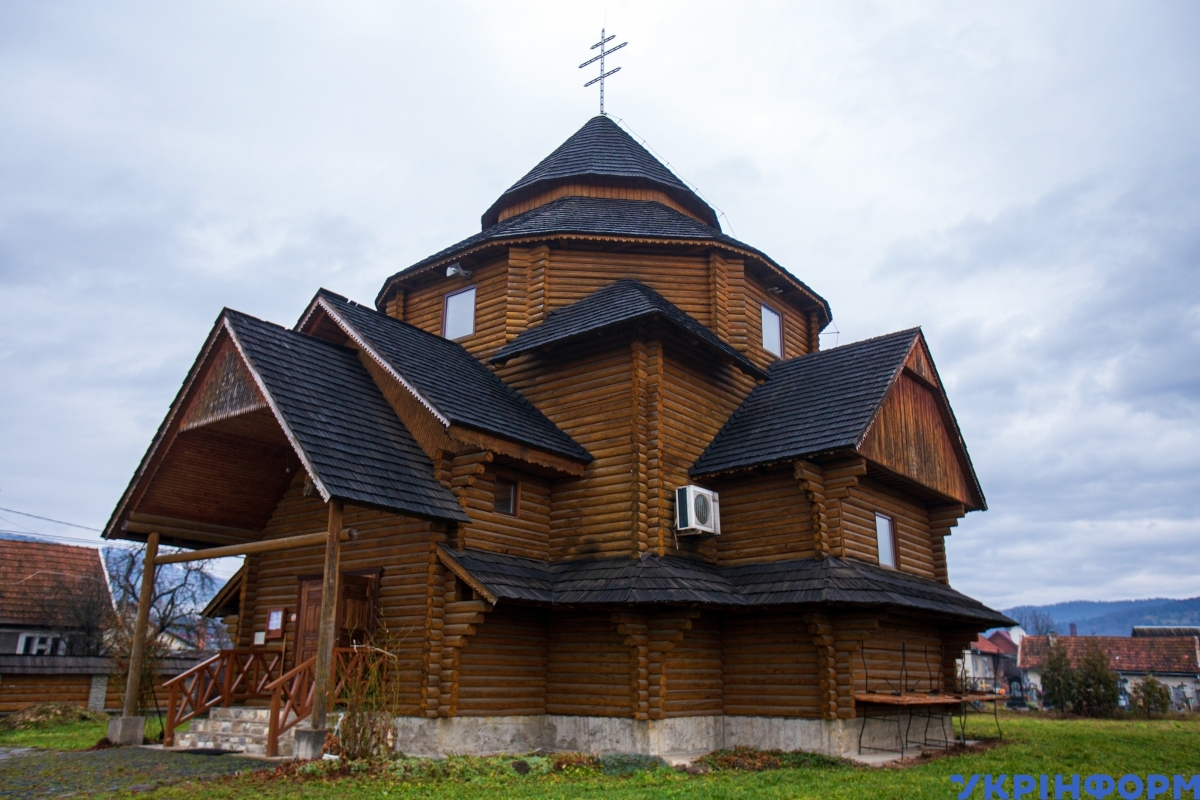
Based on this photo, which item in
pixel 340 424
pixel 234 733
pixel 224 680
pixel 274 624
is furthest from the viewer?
pixel 274 624

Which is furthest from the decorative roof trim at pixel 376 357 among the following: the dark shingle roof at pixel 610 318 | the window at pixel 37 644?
the window at pixel 37 644

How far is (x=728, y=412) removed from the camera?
54.1ft

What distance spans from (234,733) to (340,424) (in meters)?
4.86

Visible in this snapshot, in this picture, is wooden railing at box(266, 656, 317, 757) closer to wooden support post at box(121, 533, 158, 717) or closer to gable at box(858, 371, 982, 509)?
wooden support post at box(121, 533, 158, 717)

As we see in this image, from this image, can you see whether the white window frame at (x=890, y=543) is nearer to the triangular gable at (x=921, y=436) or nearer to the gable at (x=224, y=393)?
the triangular gable at (x=921, y=436)

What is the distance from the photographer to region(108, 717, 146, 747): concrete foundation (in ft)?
43.5

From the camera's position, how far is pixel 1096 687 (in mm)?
26141

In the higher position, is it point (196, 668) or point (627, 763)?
point (196, 668)

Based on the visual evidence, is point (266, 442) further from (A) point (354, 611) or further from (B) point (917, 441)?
(B) point (917, 441)

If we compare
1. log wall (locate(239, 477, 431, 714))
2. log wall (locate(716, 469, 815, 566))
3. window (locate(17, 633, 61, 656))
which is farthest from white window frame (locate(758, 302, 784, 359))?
window (locate(17, 633, 61, 656))

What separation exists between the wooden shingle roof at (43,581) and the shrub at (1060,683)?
29962 mm

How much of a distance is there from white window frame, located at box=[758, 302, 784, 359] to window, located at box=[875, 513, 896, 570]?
4.24m

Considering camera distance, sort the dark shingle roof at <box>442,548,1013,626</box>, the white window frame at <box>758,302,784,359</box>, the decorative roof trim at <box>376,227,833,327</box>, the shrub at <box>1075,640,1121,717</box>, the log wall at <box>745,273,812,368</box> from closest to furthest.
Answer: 1. the dark shingle roof at <box>442,548,1013,626</box>
2. the decorative roof trim at <box>376,227,833,327</box>
3. the log wall at <box>745,273,812,368</box>
4. the white window frame at <box>758,302,784,359</box>
5. the shrub at <box>1075,640,1121,717</box>

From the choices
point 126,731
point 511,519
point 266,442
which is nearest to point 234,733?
point 126,731
